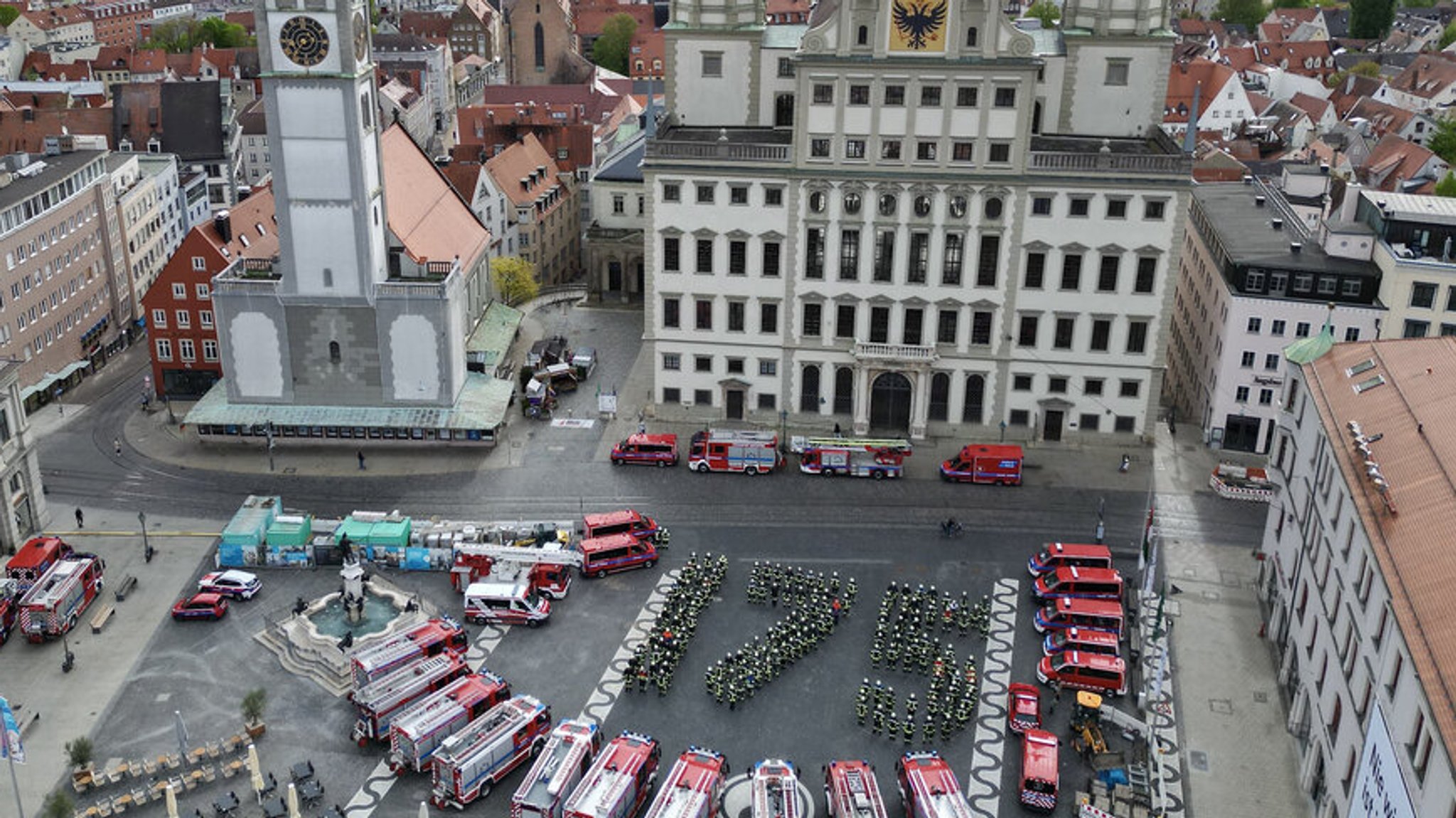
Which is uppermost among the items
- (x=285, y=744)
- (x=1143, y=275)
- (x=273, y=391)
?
(x=1143, y=275)

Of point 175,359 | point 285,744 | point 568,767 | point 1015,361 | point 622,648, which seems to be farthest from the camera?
point 175,359

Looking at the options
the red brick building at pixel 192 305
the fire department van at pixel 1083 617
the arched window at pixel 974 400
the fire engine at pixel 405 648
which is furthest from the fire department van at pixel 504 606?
the arched window at pixel 974 400

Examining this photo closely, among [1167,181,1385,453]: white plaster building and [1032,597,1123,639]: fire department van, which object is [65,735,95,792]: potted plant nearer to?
[1032,597,1123,639]: fire department van

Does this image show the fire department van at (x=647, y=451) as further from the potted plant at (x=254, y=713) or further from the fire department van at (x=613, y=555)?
the potted plant at (x=254, y=713)

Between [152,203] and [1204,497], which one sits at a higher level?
[152,203]

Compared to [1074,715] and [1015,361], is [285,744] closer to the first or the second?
[1074,715]

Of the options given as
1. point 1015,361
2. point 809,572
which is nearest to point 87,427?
point 809,572

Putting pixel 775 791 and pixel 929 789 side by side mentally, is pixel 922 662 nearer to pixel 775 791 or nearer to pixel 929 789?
pixel 929 789

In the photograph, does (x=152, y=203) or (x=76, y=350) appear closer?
(x=76, y=350)
